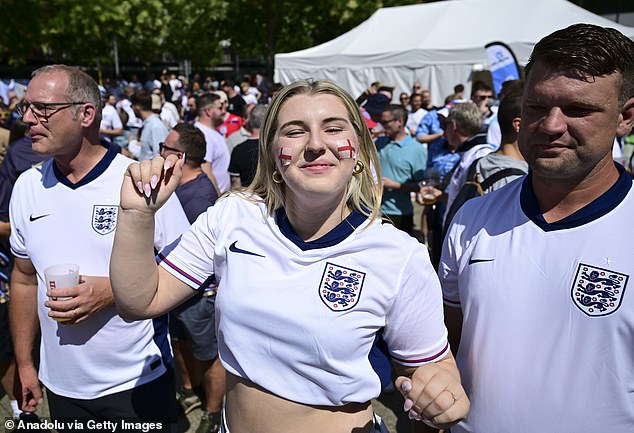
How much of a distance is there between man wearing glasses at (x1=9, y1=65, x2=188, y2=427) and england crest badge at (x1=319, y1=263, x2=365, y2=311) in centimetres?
108

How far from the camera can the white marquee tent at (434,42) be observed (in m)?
12.5

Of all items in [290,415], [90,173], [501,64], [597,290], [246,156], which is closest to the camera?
[597,290]

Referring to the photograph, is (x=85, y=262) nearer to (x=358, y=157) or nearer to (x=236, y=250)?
(x=236, y=250)

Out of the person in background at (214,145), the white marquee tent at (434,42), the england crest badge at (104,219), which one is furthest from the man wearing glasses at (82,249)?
the white marquee tent at (434,42)

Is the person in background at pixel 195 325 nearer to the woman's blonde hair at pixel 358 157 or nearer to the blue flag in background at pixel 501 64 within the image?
the woman's blonde hair at pixel 358 157

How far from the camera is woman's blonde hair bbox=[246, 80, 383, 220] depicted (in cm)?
163

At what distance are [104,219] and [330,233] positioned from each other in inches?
45.6

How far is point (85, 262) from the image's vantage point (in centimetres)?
221

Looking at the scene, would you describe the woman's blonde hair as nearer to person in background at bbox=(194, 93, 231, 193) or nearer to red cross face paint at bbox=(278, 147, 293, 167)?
red cross face paint at bbox=(278, 147, 293, 167)

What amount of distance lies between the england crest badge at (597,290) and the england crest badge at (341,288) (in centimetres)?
61

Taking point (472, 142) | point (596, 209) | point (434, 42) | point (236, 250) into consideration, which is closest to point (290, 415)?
point (236, 250)

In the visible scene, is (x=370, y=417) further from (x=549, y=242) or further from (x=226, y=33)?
(x=226, y=33)

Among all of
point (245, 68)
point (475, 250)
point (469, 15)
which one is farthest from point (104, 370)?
point (245, 68)

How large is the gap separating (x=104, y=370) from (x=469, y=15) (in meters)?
14.3
